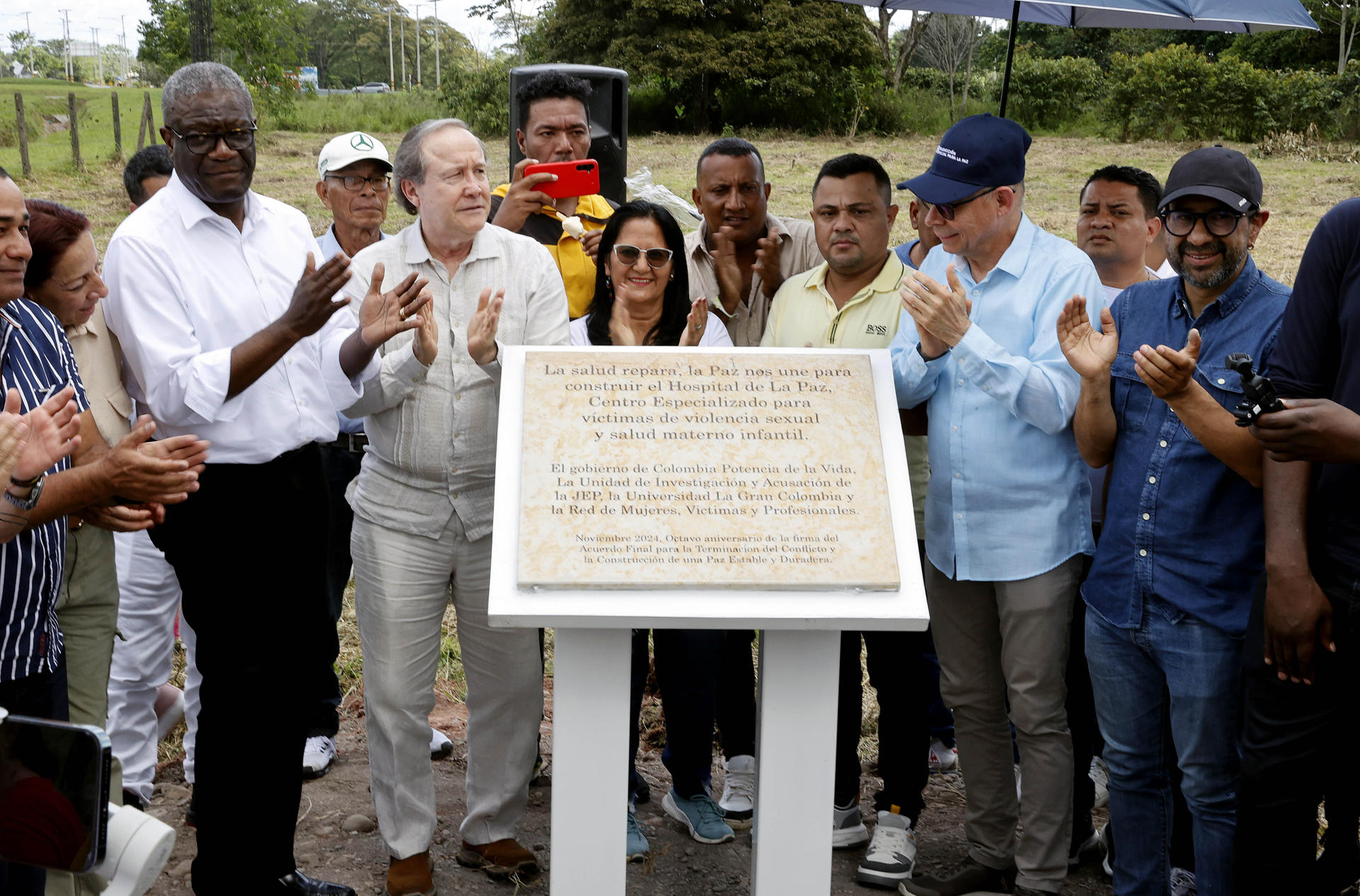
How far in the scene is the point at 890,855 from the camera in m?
3.50

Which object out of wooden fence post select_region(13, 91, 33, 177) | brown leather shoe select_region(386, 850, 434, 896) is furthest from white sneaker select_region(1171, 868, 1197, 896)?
wooden fence post select_region(13, 91, 33, 177)

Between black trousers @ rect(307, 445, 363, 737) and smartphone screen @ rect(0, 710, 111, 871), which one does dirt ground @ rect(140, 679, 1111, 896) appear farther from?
smartphone screen @ rect(0, 710, 111, 871)

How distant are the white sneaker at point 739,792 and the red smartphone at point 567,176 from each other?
204 cm

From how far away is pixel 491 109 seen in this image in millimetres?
20047

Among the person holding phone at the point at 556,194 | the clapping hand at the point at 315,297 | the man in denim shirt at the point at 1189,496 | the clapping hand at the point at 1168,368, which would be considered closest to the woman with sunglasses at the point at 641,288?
the person holding phone at the point at 556,194

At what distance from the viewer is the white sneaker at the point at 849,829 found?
370 centimetres

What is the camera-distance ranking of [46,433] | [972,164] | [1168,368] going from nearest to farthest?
[46,433] → [1168,368] → [972,164]

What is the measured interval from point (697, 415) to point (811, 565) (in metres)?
0.46

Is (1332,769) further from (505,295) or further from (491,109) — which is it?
(491,109)

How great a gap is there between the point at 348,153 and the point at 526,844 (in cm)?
260

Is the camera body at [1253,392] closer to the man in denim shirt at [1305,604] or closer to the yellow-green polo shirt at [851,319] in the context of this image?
the man in denim shirt at [1305,604]

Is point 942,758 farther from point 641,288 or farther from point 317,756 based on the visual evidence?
point 317,756

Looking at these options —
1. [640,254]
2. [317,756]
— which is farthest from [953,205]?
[317,756]

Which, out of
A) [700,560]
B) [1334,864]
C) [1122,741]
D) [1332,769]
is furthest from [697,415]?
[1334,864]
